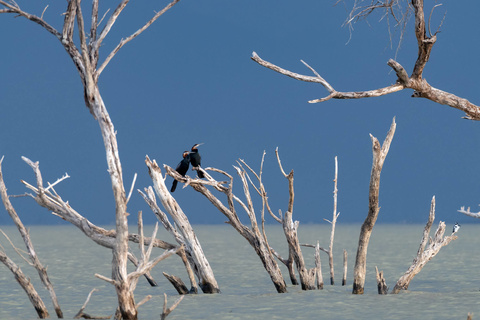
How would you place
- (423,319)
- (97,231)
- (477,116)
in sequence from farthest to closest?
(97,231) < (423,319) < (477,116)

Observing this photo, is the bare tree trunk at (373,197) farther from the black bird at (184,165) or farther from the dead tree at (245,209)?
the black bird at (184,165)

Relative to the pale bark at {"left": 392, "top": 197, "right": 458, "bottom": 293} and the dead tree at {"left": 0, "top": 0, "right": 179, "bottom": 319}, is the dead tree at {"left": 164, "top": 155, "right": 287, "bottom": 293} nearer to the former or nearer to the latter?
the pale bark at {"left": 392, "top": 197, "right": 458, "bottom": 293}

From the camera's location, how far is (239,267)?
1436 cm

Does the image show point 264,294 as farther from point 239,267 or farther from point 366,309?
point 239,267

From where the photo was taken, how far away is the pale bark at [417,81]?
552cm

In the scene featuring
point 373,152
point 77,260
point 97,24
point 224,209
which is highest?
point 97,24

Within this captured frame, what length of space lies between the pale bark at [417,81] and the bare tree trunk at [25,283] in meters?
2.99

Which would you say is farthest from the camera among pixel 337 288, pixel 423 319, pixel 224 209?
pixel 337 288

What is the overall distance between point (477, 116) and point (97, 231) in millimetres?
4459

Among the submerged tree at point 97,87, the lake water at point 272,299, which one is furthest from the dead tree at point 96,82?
the lake water at point 272,299

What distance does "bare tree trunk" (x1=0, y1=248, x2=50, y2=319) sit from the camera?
6.41 metres

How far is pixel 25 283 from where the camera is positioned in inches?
256

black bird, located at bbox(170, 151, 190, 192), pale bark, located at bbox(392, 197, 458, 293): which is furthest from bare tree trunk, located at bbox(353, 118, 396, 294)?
black bird, located at bbox(170, 151, 190, 192)

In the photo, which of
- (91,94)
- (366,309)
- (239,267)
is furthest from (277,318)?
(239,267)
